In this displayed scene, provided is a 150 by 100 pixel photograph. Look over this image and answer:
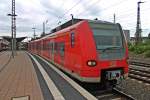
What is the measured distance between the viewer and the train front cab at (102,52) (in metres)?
7.96

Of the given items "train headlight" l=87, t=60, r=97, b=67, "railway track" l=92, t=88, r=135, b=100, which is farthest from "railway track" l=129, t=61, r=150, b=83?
"train headlight" l=87, t=60, r=97, b=67

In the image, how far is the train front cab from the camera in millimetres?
7961

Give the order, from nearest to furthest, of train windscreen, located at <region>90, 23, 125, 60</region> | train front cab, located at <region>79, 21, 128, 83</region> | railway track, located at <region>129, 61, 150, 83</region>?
train front cab, located at <region>79, 21, 128, 83</region> → train windscreen, located at <region>90, 23, 125, 60</region> → railway track, located at <region>129, 61, 150, 83</region>

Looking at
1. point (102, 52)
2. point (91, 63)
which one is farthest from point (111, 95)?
point (102, 52)

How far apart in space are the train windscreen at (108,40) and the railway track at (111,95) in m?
1.27

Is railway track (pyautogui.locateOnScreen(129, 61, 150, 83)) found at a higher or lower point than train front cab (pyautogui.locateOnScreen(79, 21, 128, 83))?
lower

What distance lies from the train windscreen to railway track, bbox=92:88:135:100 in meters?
1.27

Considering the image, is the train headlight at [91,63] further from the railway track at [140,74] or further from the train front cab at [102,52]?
the railway track at [140,74]

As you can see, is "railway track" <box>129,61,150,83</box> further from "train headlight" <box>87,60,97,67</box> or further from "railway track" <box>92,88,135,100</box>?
"train headlight" <box>87,60,97,67</box>

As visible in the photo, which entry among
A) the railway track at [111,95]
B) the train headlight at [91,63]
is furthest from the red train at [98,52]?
the railway track at [111,95]

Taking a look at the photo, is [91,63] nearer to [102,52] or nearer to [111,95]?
[102,52]

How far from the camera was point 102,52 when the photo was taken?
8.24 meters

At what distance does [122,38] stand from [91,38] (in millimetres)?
1436

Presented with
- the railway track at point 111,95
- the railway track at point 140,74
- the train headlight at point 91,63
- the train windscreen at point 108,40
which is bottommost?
the railway track at point 111,95
